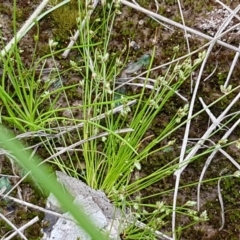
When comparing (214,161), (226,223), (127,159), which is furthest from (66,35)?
(226,223)

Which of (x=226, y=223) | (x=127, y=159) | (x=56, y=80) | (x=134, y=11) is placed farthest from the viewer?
(x=134, y=11)

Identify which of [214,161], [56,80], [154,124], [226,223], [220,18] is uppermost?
[56,80]

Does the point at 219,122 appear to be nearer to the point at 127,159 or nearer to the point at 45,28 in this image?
the point at 127,159

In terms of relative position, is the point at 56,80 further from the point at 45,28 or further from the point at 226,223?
the point at 226,223

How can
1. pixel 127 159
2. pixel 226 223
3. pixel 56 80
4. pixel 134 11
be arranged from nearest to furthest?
pixel 127 159 → pixel 226 223 → pixel 56 80 → pixel 134 11

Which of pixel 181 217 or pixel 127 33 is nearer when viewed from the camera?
pixel 181 217

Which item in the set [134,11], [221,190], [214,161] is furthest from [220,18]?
[221,190]

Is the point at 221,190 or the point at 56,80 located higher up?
the point at 56,80
